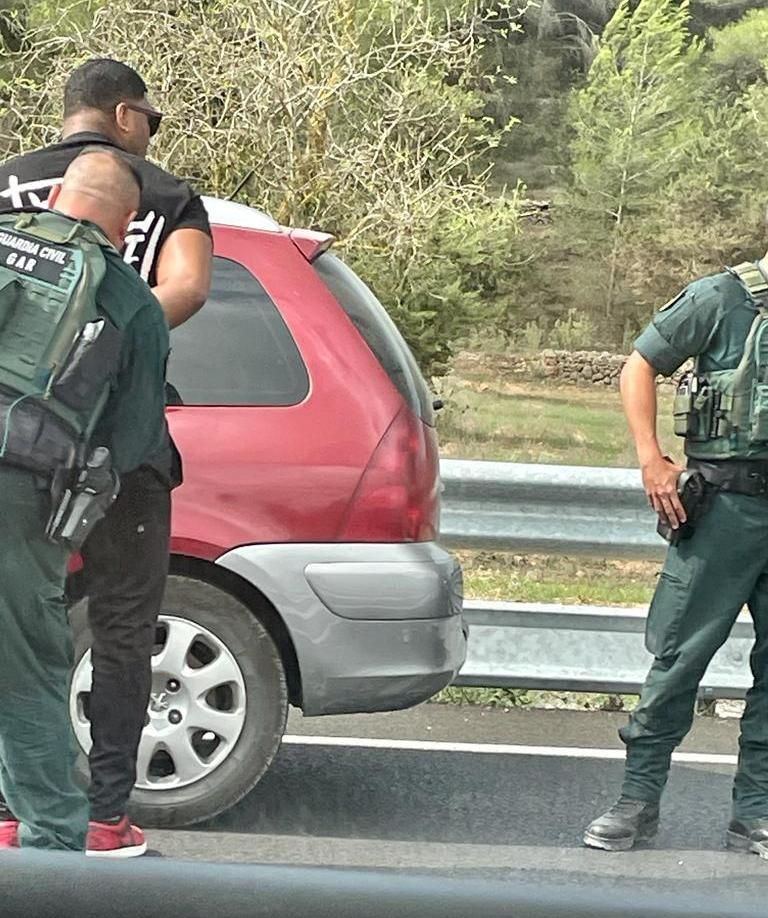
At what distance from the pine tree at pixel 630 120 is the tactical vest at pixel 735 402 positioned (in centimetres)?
2459

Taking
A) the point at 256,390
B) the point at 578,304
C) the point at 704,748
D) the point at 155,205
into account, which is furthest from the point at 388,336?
the point at 578,304

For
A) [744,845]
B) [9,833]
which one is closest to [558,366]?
[744,845]

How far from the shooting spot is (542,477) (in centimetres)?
525

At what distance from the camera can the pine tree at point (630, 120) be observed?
28359 millimetres

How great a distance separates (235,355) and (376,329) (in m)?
0.39

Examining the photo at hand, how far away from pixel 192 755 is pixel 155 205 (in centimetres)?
130

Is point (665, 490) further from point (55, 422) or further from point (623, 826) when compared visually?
point (55, 422)

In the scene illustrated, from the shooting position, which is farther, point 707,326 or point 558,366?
point 558,366

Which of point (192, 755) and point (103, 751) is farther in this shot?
point (192, 755)

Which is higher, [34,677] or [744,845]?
[34,677]

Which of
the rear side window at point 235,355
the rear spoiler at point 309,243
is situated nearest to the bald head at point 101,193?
the rear side window at point 235,355

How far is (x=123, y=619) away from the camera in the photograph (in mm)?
3352

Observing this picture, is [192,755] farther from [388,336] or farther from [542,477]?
[542,477]

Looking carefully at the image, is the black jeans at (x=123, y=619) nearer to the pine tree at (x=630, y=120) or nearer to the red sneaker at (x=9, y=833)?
the red sneaker at (x=9, y=833)
